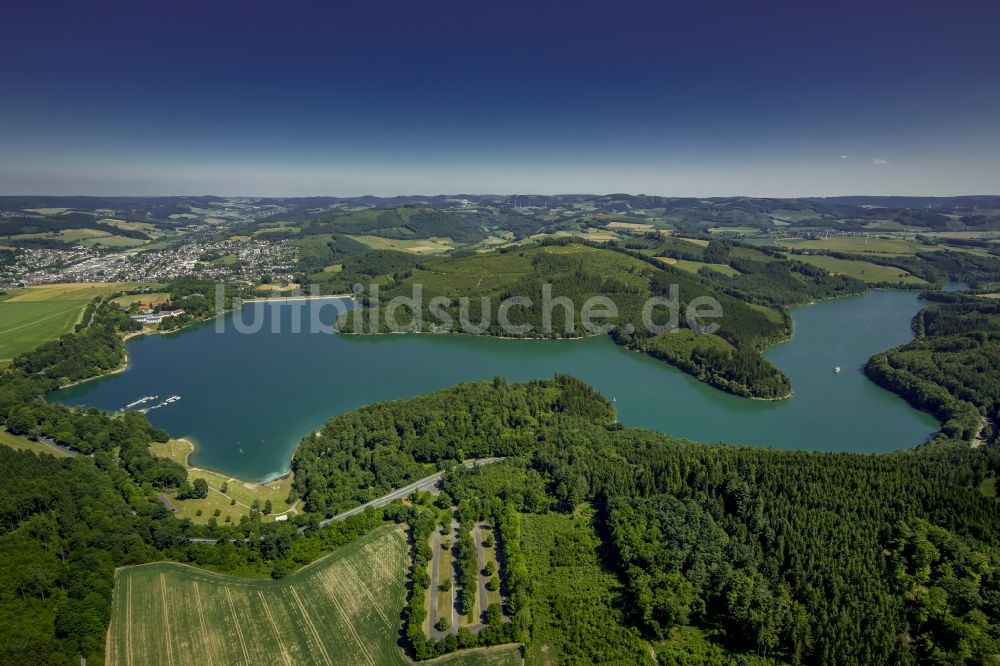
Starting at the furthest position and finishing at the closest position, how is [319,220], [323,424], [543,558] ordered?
[319,220]
[323,424]
[543,558]

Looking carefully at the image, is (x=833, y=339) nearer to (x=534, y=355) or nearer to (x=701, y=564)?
(x=534, y=355)

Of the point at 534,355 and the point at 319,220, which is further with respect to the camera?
the point at 319,220

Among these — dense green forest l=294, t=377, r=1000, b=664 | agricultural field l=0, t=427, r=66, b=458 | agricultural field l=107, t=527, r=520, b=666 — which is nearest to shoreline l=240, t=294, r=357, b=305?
agricultural field l=0, t=427, r=66, b=458

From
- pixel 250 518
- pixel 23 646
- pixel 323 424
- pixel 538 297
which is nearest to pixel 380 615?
pixel 250 518

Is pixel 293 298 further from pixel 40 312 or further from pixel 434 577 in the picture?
pixel 434 577

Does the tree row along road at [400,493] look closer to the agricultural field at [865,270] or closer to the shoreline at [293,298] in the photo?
the shoreline at [293,298]

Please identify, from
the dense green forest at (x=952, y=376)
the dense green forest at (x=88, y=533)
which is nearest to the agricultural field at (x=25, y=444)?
the dense green forest at (x=88, y=533)
